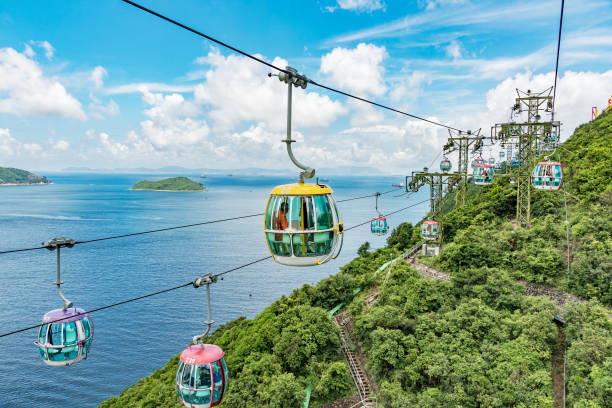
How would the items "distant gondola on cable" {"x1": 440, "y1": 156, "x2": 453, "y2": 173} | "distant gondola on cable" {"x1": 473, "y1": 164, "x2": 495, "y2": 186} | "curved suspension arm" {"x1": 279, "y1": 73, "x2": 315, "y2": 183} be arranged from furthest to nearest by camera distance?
1. "distant gondola on cable" {"x1": 440, "y1": 156, "x2": 453, "y2": 173}
2. "distant gondola on cable" {"x1": 473, "y1": 164, "x2": 495, "y2": 186}
3. "curved suspension arm" {"x1": 279, "y1": 73, "x2": 315, "y2": 183}

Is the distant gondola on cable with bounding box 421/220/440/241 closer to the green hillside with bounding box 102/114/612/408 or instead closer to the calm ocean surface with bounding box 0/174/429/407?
the green hillside with bounding box 102/114/612/408

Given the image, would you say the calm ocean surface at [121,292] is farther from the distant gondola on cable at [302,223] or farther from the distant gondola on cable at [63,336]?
the distant gondola on cable at [302,223]

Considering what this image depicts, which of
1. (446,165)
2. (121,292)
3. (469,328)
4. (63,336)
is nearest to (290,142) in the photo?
(63,336)

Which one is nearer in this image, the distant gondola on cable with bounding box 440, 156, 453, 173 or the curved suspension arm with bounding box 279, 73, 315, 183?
the curved suspension arm with bounding box 279, 73, 315, 183

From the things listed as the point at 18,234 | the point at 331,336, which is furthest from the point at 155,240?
the point at 331,336

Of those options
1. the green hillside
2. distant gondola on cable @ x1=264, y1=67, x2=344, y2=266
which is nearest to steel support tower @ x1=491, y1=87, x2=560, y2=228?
the green hillside

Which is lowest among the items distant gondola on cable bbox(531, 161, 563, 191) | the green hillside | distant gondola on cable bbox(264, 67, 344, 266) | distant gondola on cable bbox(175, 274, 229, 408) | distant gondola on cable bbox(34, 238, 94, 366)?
the green hillside

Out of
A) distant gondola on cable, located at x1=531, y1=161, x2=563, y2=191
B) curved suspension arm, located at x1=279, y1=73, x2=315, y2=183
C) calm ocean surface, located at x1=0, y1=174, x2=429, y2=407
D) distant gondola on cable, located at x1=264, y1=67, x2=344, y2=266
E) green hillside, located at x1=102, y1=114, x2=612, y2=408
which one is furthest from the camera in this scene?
calm ocean surface, located at x1=0, y1=174, x2=429, y2=407

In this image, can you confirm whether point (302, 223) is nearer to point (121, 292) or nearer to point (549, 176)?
point (549, 176)
